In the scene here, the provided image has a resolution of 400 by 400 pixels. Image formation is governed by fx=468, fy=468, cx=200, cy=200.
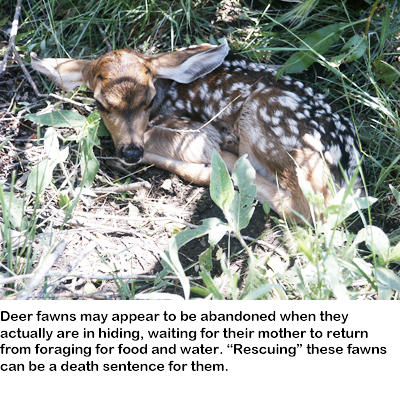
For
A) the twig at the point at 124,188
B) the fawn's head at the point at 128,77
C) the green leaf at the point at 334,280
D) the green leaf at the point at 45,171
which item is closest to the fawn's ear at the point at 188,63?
the fawn's head at the point at 128,77

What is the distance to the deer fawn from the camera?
2.93 metres

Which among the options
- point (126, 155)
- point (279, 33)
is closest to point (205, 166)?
point (126, 155)

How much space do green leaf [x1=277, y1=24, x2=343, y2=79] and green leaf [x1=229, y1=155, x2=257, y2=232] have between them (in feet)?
4.26

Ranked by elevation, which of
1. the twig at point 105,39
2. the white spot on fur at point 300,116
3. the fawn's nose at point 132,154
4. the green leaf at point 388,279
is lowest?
the fawn's nose at point 132,154

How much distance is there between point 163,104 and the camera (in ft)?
11.4

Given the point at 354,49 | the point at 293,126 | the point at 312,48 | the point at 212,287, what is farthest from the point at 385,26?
the point at 212,287

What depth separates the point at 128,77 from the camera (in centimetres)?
291

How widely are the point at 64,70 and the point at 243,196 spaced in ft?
5.69

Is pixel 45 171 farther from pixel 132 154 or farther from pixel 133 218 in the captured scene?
pixel 132 154

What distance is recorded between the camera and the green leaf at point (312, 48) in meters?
3.19

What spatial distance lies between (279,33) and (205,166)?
1.21 m

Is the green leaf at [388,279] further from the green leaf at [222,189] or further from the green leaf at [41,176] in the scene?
the green leaf at [41,176]
